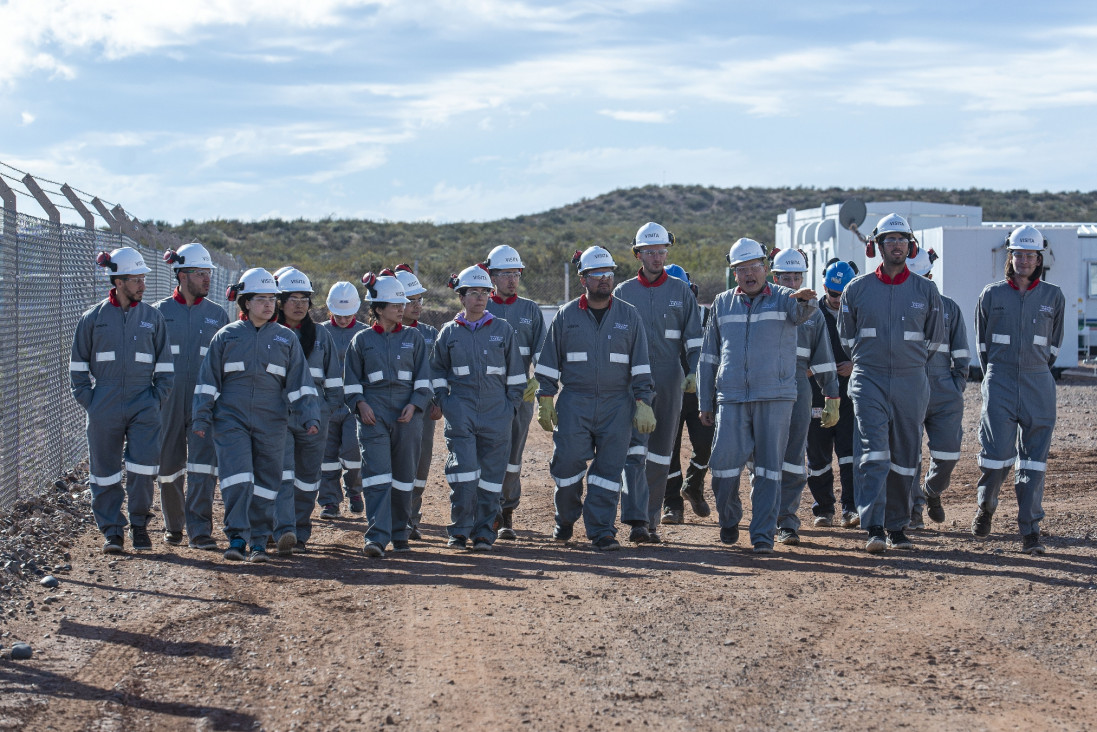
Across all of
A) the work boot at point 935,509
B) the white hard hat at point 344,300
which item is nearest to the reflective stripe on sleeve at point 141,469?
the white hard hat at point 344,300

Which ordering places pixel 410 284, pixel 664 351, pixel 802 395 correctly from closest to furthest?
pixel 802 395
pixel 664 351
pixel 410 284

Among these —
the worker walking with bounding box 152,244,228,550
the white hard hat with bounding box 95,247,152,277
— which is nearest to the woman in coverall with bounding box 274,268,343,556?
the worker walking with bounding box 152,244,228,550

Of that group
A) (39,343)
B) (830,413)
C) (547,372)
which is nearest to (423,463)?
(547,372)

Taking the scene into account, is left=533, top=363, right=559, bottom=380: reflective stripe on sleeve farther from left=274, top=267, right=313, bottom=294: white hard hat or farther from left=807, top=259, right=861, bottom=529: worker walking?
left=807, top=259, right=861, bottom=529: worker walking

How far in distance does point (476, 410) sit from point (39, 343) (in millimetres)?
4728

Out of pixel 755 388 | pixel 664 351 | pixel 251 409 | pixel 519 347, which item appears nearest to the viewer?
pixel 251 409

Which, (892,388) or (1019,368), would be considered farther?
(1019,368)

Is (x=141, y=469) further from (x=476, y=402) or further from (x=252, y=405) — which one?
(x=476, y=402)

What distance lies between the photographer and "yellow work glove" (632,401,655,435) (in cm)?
973

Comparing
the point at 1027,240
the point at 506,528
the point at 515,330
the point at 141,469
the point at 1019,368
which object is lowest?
the point at 506,528

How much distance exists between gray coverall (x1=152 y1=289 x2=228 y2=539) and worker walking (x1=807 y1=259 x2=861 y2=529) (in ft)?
16.8

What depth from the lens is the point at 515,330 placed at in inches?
421

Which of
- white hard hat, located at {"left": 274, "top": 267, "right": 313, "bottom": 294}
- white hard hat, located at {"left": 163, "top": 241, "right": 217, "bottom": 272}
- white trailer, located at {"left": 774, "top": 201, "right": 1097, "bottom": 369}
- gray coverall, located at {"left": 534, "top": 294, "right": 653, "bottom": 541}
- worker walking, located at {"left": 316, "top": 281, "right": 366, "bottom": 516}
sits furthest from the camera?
white trailer, located at {"left": 774, "top": 201, "right": 1097, "bottom": 369}

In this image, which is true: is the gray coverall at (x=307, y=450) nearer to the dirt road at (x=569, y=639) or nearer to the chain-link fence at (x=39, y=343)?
the dirt road at (x=569, y=639)
